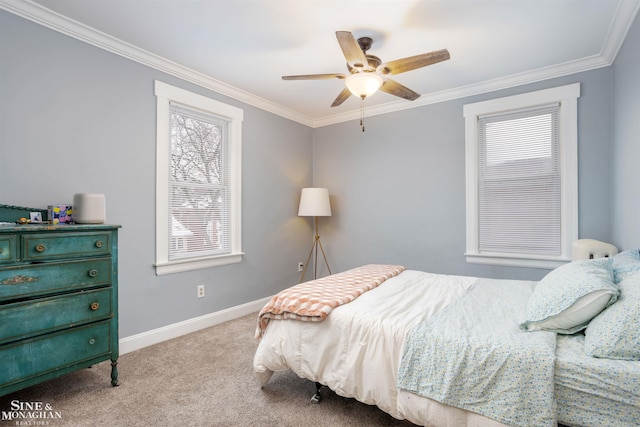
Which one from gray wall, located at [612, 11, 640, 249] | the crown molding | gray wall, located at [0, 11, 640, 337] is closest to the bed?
gray wall, located at [612, 11, 640, 249]

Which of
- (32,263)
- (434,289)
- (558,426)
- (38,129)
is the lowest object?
(558,426)

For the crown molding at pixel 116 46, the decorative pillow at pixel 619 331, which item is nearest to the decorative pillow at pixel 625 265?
the decorative pillow at pixel 619 331

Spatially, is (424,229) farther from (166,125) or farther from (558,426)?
(166,125)

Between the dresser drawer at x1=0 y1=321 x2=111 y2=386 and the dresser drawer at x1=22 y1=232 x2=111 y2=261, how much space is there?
0.46 metres

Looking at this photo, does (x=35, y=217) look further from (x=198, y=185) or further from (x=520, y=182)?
(x=520, y=182)

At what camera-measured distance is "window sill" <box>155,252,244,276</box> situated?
2965 mm

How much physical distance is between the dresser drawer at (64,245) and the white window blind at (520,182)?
3479 millimetres

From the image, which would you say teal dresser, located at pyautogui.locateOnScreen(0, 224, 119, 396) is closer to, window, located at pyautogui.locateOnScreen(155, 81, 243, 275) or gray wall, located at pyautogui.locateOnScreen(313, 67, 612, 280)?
window, located at pyautogui.locateOnScreen(155, 81, 243, 275)

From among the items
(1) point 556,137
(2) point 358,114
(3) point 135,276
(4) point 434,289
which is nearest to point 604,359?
(4) point 434,289

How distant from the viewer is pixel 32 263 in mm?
1827

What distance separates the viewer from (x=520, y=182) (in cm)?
333

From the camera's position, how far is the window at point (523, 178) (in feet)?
10.00

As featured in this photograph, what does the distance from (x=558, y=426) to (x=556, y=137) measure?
2.73m

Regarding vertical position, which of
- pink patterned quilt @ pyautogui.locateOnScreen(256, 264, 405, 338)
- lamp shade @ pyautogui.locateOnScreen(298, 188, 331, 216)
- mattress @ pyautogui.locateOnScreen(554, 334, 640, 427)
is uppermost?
lamp shade @ pyautogui.locateOnScreen(298, 188, 331, 216)
